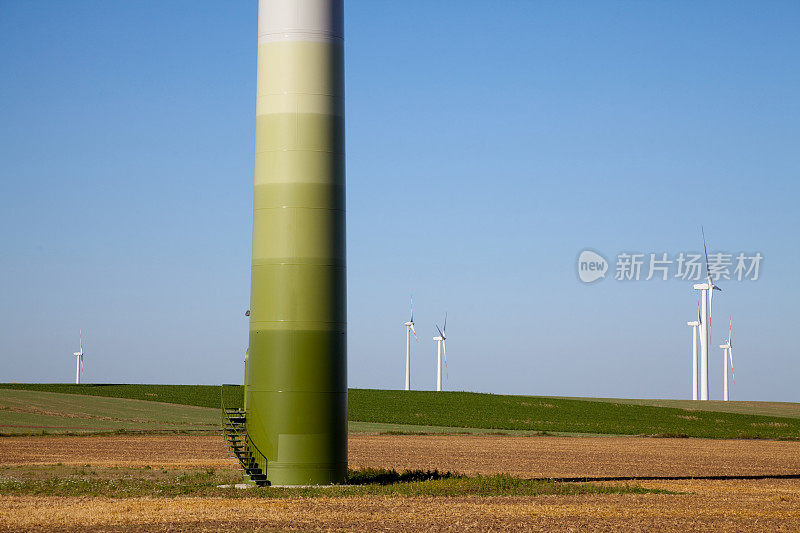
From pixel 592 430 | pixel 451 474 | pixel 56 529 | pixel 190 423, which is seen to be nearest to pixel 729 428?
pixel 592 430

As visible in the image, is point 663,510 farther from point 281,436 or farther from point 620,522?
point 281,436

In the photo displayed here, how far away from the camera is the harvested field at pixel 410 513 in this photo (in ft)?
75.0

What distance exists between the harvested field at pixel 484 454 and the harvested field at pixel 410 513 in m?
8.77

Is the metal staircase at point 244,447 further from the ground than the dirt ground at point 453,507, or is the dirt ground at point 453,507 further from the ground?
the metal staircase at point 244,447

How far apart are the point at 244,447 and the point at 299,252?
5.88 meters

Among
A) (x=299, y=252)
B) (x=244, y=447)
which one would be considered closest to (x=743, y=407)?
(x=244, y=447)

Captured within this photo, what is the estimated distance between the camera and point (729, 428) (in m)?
79.0

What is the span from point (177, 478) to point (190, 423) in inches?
1439

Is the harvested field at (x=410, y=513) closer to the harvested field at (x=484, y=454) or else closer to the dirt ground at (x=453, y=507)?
the dirt ground at (x=453, y=507)

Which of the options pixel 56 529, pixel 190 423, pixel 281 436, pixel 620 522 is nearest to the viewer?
pixel 56 529

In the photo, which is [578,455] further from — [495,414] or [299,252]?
[495,414]

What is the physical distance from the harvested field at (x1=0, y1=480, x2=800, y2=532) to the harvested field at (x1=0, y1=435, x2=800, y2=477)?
8.77 meters

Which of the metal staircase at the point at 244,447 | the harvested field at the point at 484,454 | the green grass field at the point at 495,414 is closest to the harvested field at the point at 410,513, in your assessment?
the metal staircase at the point at 244,447

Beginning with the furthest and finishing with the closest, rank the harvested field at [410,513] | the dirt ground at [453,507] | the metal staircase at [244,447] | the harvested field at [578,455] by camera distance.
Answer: the harvested field at [578,455]
the metal staircase at [244,447]
the dirt ground at [453,507]
the harvested field at [410,513]
